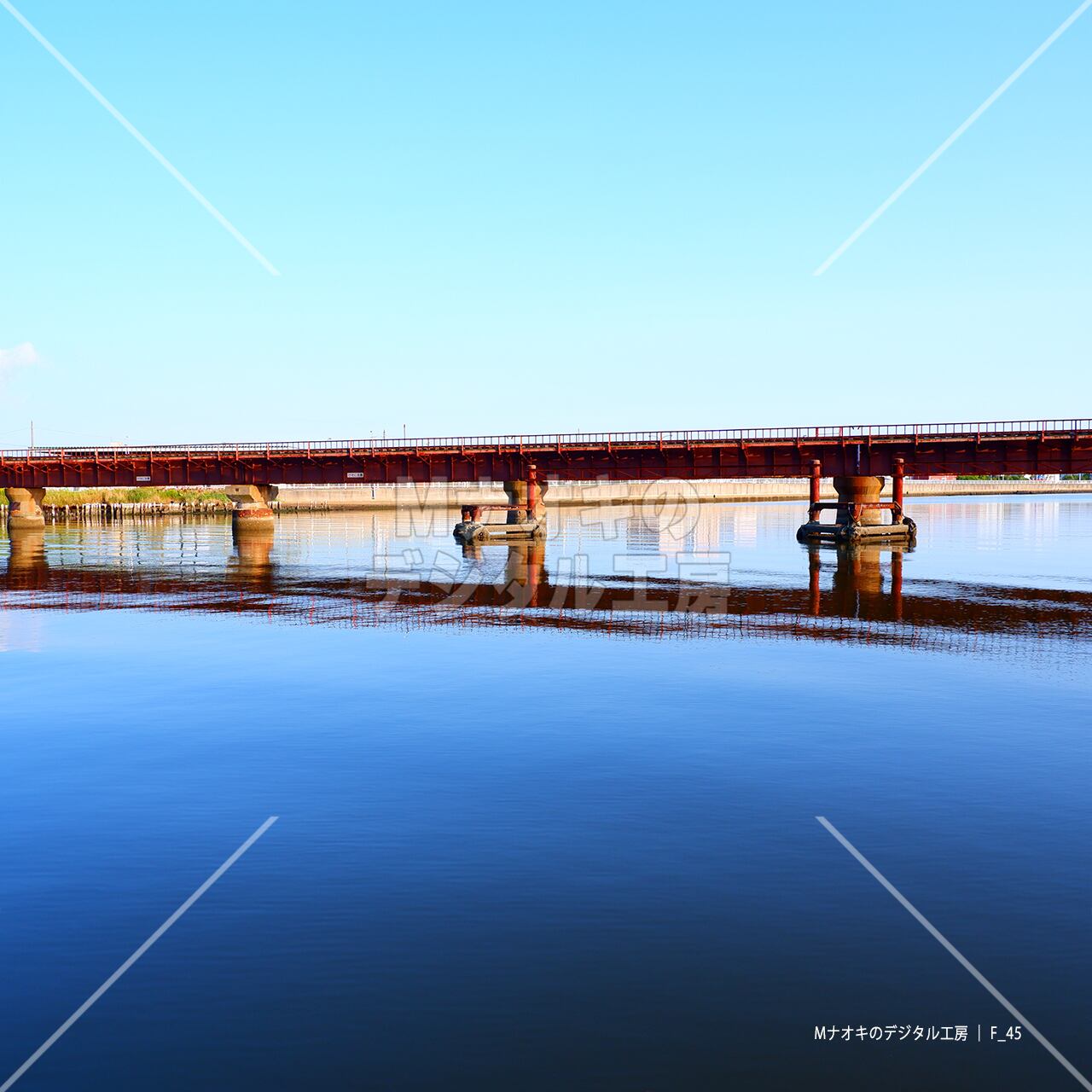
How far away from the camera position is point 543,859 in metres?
15.9

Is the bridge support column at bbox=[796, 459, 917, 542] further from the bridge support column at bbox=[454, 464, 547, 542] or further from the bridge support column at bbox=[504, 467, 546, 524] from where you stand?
the bridge support column at bbox=[504, 467, 546, 524]


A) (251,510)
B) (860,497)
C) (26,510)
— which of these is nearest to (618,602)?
(860,497)

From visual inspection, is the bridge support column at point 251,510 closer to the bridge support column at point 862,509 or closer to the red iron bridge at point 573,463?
the red iron bridge at point 573,463

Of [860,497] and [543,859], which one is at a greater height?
[860,497]

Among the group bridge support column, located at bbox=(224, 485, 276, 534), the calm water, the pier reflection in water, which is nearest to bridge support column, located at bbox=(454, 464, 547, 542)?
the pier reflection in water

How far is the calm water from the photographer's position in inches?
420

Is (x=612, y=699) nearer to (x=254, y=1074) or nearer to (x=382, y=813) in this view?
(x=382, y=813)

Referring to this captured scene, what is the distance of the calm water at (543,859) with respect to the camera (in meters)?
10.7

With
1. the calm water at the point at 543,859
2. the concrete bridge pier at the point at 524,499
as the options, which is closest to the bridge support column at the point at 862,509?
the concrete bridge pier at the point at 524,499

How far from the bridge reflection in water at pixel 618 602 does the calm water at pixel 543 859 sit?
3127mm

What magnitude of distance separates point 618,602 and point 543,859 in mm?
39579

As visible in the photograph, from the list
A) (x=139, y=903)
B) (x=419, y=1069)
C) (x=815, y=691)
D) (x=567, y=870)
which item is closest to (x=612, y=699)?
(x=815, y=691)

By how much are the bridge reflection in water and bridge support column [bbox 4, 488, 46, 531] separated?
186 ft

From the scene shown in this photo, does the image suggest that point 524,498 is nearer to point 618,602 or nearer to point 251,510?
point 251,510
